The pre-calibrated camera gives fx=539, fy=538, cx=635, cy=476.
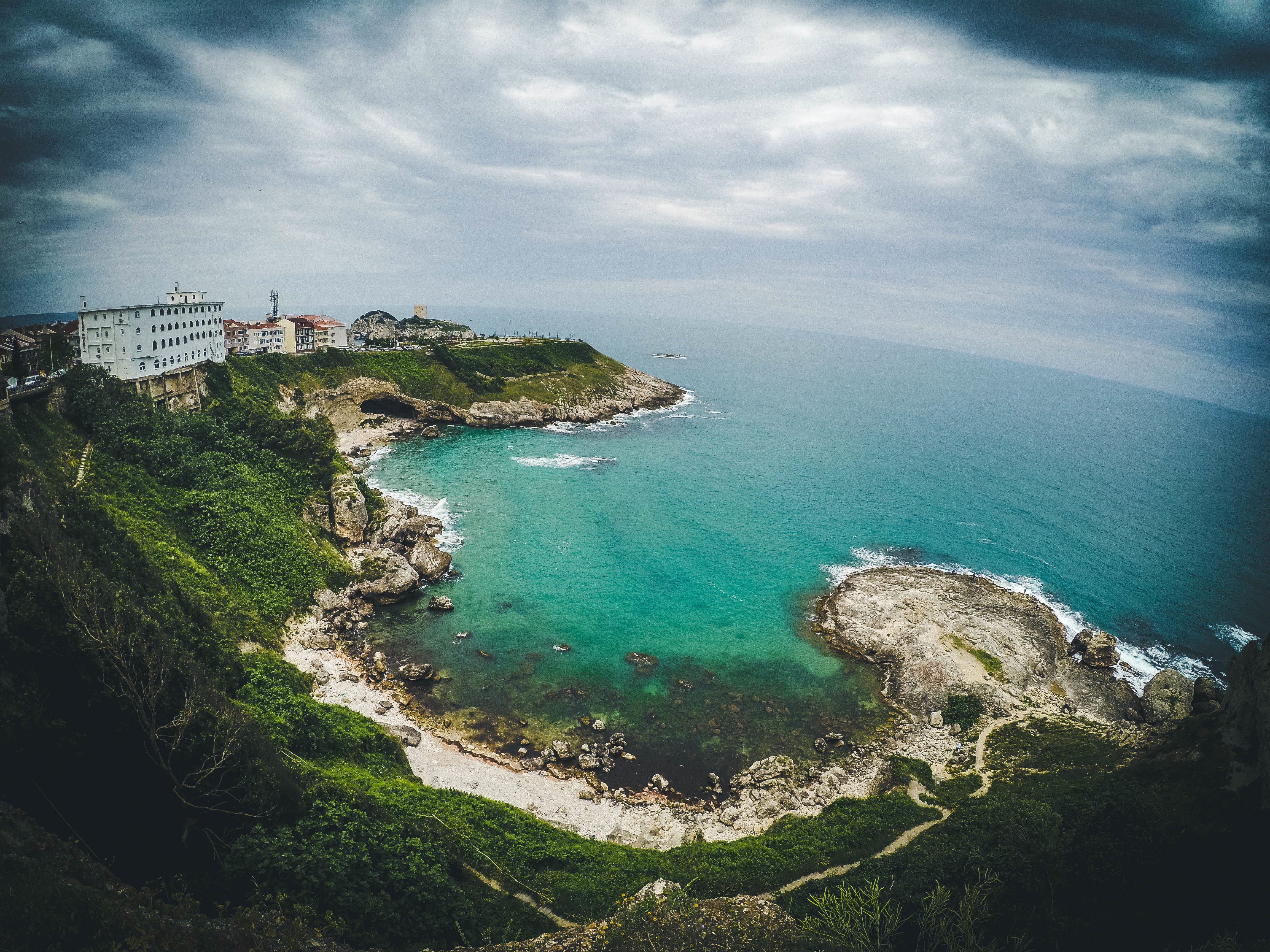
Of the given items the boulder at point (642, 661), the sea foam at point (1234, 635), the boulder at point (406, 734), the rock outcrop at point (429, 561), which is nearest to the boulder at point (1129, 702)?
the sea foam at point (1234, 635)

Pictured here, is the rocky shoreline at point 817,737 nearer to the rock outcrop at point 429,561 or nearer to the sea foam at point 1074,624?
the rock outcrop at point 429,561

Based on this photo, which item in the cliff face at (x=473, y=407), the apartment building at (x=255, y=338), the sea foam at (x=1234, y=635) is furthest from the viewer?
the apartment building at (x=255, y=338)

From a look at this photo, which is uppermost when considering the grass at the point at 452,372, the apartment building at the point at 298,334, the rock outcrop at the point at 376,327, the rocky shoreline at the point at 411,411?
the rock outcrop at the point at 376,327

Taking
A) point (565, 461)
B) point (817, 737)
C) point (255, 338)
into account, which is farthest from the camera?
point (255, 338)

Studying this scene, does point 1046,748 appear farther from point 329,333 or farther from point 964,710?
point 329,333

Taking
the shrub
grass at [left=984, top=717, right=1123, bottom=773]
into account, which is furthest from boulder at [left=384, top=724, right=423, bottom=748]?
the shrub

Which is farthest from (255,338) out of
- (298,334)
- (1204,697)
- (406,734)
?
(1204,697)

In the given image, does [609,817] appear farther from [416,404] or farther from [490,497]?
[416,404]
